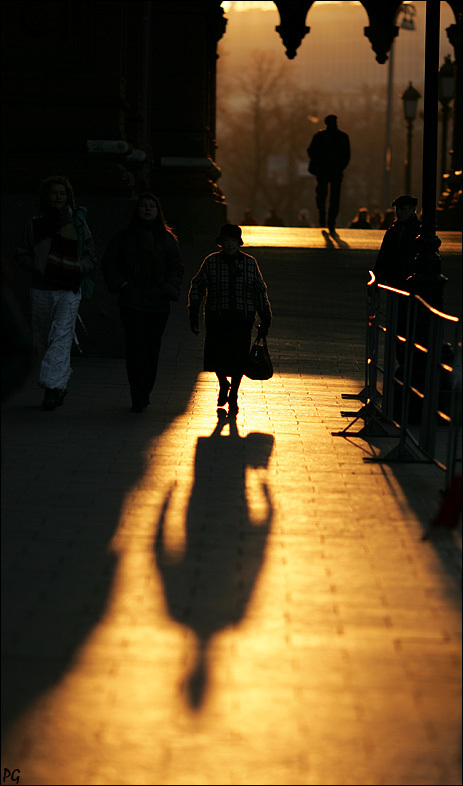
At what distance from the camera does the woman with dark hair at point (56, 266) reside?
10477 mm

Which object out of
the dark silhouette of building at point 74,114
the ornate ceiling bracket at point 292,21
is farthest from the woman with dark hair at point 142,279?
the ornate ceiling bracket at point 292,21

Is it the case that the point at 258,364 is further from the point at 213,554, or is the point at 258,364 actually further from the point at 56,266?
the point at 213,554

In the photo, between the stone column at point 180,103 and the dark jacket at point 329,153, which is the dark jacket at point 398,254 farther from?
the stone column at point 180,103

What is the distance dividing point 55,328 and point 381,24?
22.2 meters

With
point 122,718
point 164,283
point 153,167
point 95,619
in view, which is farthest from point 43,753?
point 153,167

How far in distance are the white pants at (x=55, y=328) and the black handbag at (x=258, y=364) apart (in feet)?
4.68

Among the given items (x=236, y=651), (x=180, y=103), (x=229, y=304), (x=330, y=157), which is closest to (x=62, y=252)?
(x=229, y=304)

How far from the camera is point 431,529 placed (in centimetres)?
659

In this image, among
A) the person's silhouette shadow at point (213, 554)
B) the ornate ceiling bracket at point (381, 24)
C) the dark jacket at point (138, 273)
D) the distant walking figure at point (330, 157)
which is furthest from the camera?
the ornate ceiling bracket at point (381, 24)

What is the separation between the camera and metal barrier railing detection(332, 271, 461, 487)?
781 centimetres

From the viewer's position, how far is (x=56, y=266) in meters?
10.5

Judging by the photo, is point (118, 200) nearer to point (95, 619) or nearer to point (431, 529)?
point (431, 529)

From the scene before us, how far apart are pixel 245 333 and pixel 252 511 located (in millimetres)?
4085

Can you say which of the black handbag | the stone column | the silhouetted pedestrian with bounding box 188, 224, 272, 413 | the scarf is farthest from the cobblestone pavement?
the stone column
